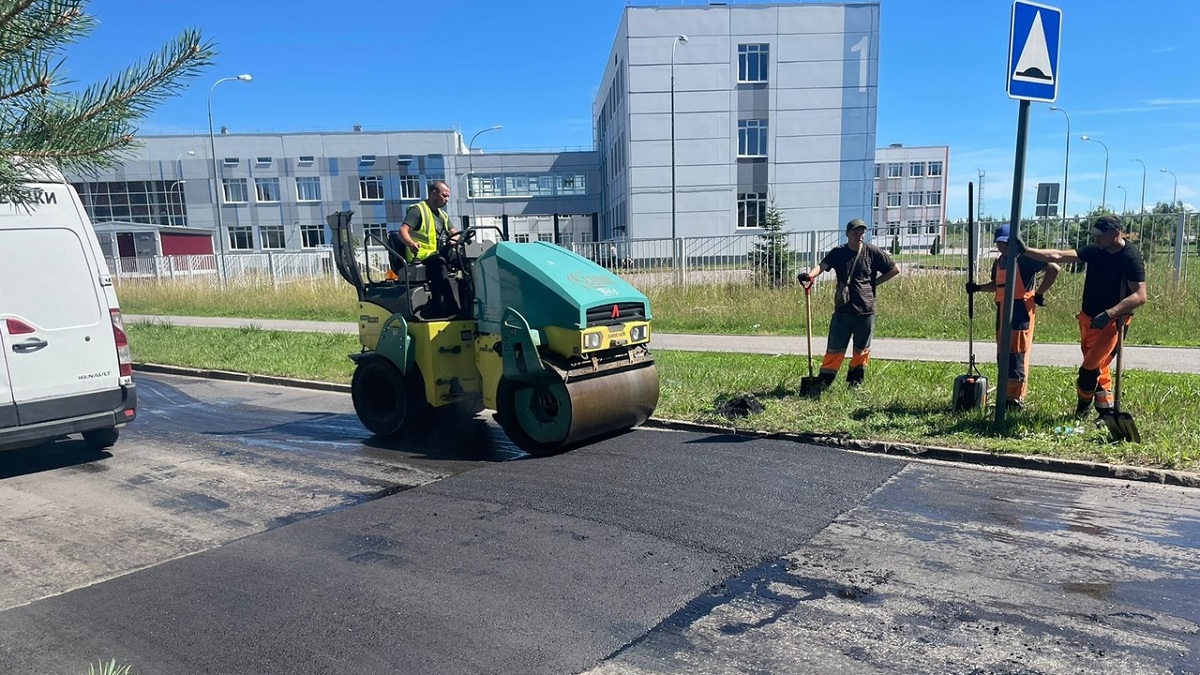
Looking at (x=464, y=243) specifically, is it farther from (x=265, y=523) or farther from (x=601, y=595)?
(x=601, y=595)

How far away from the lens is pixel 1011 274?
6.11 metres

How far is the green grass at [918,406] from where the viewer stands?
5723 mm

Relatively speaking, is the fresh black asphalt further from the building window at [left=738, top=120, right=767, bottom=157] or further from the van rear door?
the building window at [left=738, top=120, right=767, bottom=157]

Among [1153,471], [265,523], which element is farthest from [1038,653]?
[265,523]

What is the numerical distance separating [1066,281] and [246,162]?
52.4 metres

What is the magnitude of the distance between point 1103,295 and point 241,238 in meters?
57.2

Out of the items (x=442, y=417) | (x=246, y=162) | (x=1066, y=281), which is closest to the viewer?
(x=442, y=417)

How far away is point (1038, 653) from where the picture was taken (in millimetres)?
3094

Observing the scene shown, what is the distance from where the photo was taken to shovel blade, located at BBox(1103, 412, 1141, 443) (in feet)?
18.6

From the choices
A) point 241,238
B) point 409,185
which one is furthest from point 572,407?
point 241,238

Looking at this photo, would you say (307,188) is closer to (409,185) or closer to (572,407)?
(409,185)

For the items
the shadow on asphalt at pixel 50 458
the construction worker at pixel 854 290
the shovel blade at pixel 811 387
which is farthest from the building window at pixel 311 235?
the construction worker at pixel 854 290

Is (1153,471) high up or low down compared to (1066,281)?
down

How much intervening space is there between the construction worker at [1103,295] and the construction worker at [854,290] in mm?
1492
